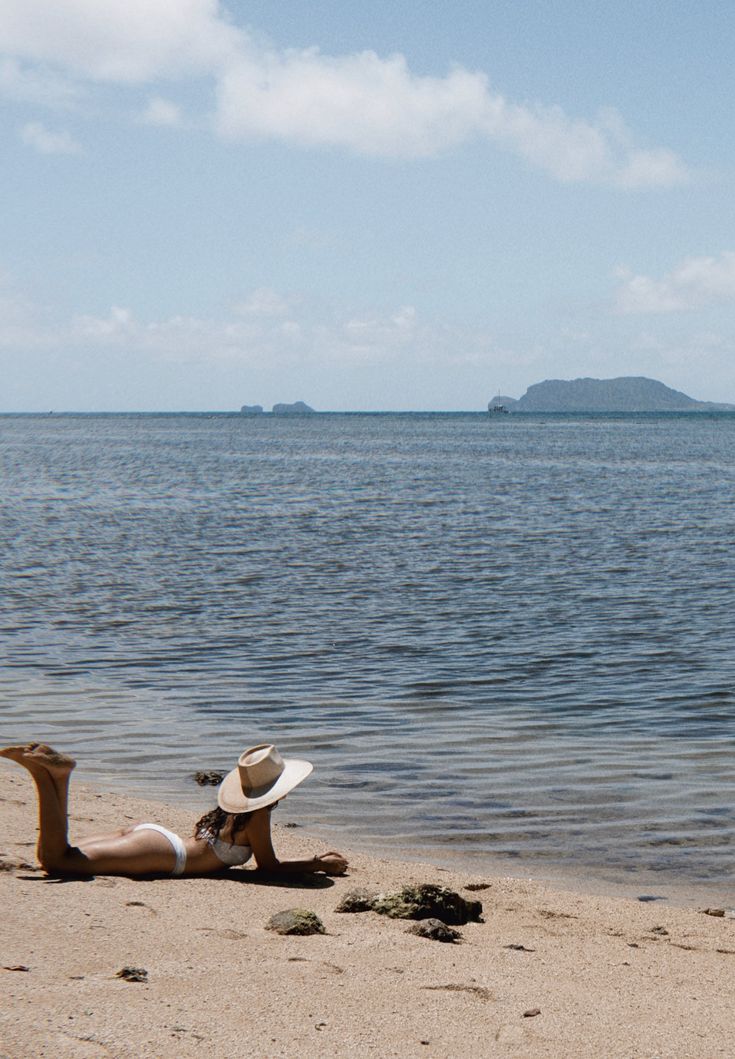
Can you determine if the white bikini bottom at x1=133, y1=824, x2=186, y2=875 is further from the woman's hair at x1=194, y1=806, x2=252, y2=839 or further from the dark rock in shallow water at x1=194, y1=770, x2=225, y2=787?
the dark rock in shallow water at x1=194, y1=770, x2=225, y2=787

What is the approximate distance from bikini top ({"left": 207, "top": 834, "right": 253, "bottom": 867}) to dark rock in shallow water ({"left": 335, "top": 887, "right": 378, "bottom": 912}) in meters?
0.92

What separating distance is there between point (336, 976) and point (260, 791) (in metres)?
1.94

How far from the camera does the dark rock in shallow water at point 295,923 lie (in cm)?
631

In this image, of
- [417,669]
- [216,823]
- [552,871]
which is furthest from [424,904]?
[417,669]

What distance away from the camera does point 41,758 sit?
687 cm

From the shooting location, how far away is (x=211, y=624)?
59.8ft

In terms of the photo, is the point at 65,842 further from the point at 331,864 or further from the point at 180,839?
the point at 331,864

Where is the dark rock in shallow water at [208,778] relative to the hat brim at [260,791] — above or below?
below

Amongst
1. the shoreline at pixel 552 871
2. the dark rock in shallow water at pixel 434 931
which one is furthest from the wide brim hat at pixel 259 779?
the shoreline at pixel 552 871

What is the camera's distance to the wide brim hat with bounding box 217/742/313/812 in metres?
7.35

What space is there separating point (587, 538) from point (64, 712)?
19.9 metres

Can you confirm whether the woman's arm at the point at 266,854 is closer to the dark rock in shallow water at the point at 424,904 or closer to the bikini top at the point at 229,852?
the bikini top at the point at 229,852

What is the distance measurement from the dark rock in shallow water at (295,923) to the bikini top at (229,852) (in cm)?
116

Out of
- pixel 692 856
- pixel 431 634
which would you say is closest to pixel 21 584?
pixel 431 634
